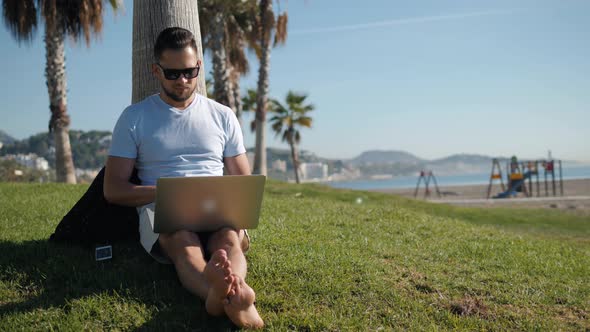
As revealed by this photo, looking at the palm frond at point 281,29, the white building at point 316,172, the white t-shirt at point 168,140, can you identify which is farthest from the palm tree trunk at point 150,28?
the white building at point 316,172

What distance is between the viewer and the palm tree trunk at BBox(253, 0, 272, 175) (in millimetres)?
21875

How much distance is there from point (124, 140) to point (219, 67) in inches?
651

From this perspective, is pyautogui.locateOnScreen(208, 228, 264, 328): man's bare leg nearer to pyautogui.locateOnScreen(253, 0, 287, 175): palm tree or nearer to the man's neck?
the man's neck

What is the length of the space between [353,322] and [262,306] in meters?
0.71

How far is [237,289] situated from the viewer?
10.1 feet

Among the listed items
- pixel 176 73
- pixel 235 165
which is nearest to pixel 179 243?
pixel 235 165

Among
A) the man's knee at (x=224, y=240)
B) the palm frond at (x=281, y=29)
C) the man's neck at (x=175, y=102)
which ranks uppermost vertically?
the palm frond at (x=281, y=29)

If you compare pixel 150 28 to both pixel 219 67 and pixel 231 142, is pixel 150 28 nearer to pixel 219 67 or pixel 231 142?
pixel 231 142

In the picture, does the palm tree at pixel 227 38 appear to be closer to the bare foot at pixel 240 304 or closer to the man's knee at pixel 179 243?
the man's knee at pixel 179 243

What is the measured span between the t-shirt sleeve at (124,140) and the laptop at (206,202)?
56 cm

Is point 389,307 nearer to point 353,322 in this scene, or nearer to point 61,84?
point 353,322

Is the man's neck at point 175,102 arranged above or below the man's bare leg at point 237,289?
above

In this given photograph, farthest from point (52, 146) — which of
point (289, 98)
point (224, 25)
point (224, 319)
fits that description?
point (289, 98)

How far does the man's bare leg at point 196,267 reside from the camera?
302 centimetres
